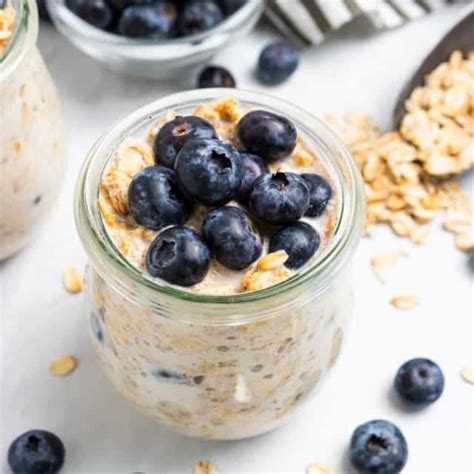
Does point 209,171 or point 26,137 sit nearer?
point 209,171

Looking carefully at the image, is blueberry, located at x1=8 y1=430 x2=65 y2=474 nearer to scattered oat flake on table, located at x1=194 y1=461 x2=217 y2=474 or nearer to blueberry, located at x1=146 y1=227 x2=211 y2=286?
scattered oat flake on table, located at x1=194 y1=461 x2=217 y2=474

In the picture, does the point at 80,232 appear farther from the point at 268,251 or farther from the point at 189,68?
the point at 189,68

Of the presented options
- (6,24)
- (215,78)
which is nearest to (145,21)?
(215,78)

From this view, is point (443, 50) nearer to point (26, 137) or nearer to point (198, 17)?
point (198, 17)

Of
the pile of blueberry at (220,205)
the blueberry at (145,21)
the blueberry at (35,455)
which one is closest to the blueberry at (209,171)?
the pile of blueberry at (220,205)

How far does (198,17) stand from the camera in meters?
1.58

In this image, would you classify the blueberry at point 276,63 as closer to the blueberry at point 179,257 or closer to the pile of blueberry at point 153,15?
the pile of blueberry at point 153,15

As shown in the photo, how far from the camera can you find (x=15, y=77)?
3.87ft

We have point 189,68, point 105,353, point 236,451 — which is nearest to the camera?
point 105,353

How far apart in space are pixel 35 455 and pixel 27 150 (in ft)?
1.19

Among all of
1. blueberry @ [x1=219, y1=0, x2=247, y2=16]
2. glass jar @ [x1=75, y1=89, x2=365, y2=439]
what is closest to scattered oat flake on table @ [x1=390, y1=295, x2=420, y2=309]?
glass jar @ [x1=75, y1=89, x2=365, y2=439]

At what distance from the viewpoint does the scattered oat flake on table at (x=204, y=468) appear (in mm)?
1214

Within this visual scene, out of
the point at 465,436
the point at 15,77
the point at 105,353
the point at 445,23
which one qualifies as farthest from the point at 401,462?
the point at 445,23

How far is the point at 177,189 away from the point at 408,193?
55 centimetres
